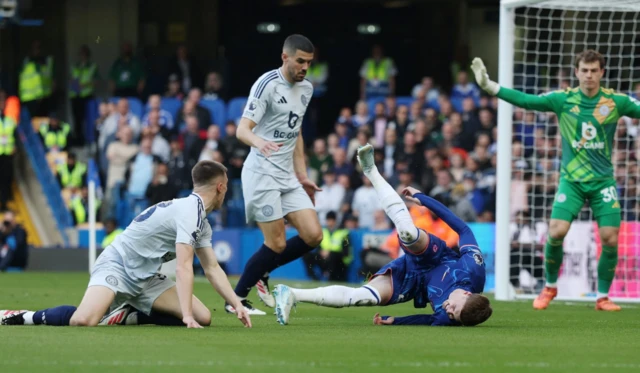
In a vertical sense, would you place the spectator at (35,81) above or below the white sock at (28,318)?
above

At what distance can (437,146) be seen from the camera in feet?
63.5

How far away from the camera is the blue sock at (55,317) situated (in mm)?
8539

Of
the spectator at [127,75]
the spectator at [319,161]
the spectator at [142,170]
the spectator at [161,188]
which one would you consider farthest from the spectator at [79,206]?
the spectator at [319,161]

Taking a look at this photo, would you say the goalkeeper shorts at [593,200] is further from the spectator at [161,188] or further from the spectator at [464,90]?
the spectator at [464,90]

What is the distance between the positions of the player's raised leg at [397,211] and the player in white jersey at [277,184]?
1.25m

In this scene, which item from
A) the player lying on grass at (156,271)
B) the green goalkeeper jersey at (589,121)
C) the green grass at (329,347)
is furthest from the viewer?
the green goalkeeper jersey at (589,121)

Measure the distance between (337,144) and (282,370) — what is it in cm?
1439

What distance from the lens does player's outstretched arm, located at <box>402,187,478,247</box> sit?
872 centimetres

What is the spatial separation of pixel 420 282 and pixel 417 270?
0.09m

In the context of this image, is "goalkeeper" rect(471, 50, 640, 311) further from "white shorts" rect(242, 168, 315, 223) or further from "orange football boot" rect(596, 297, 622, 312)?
"white shorts" rect(242, 168, 315, 223)

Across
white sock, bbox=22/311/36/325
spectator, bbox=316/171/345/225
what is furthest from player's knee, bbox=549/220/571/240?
spectator, bbox=316/171/345/225

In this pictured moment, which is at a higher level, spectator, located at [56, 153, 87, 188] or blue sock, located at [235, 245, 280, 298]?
spectator, located at [56, 153, 87, 188]

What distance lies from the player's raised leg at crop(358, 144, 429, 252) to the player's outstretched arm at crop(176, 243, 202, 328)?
150 centimetres

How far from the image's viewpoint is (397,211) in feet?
28.6
